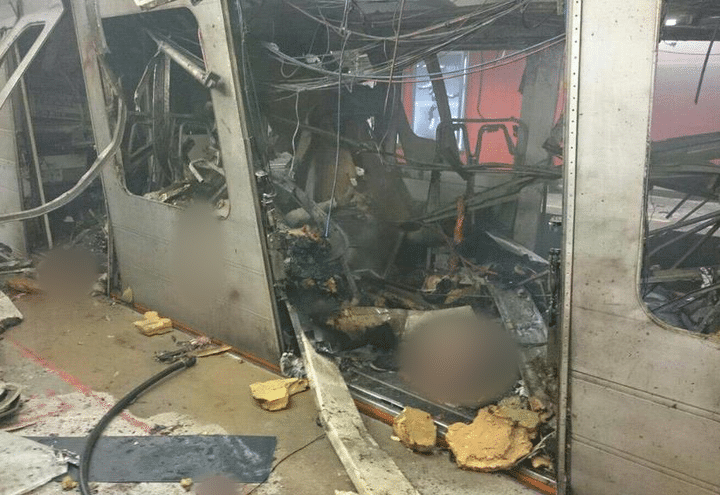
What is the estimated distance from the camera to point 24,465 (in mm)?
2889

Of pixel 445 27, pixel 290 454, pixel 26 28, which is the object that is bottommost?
pixel 290 454

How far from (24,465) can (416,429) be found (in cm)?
217

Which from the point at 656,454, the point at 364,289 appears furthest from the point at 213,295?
the point at 656,454

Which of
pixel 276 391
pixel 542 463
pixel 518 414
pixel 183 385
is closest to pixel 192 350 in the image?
pixel 183 385

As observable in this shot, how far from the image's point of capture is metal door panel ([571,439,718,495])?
7.66 ft

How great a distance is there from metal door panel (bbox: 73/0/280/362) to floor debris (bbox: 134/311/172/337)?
0.40ft

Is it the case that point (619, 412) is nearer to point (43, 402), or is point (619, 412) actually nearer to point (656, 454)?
point (656, 454)

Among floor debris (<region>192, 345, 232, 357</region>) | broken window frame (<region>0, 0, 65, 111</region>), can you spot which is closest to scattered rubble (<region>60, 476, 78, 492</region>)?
floor debris (<region>192, 345, 232, 357</region>)

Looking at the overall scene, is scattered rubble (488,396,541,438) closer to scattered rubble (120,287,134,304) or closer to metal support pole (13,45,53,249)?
scattered rubble (120,287,134,304)

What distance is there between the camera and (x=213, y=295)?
4.32 metres

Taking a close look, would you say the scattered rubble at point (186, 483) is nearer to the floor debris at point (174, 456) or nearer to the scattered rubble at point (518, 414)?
the floor debris at point (174, 456)

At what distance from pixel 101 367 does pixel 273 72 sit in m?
2.83

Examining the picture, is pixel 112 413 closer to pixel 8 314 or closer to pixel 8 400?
pixel 8 400

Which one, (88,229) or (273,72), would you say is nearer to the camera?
(273,72)
